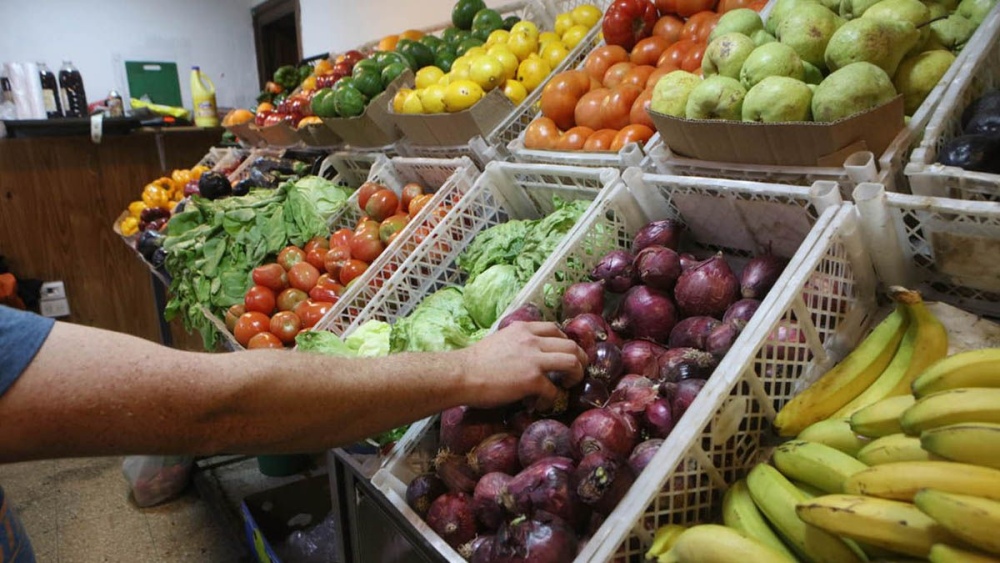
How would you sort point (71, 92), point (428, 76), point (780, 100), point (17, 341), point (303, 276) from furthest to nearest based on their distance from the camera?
1. point (71, 92)
2. point (428, 76)
3. point (303, 276)
4. point (780, 100)
5. point (17, 341)

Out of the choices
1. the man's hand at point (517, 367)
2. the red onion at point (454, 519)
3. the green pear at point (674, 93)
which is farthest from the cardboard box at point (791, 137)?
the red onion at point (454, 519)

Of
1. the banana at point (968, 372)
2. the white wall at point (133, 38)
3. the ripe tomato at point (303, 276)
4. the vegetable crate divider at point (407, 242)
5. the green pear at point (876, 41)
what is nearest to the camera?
the banana at point (968, 372)

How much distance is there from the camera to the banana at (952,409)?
80cm

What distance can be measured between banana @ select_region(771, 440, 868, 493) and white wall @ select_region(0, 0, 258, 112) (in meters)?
7.93

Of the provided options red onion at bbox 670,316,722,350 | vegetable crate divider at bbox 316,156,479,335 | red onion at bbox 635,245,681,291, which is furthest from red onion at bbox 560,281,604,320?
vegetable crate divider at bbox 316,156,479,335

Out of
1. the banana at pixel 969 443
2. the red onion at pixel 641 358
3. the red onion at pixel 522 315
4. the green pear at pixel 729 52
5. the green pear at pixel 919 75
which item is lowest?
the red onion at pixel 641 358

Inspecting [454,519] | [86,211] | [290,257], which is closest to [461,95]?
[290,257]

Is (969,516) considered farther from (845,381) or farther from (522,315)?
(522,315)

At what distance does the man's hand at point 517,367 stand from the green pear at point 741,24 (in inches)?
37.1

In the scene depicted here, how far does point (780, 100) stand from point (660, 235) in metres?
0.38

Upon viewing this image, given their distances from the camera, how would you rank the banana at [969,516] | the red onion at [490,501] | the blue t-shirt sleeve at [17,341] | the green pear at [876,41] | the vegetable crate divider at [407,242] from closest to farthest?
1. the banana at [969,516]
2. the blue t-shirt sleeve at [17,341]
3. the red onion at [490,501]
4. the green pear at [876,41]
5. the vegetable crate divider at [407,242]

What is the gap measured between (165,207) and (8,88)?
7.69ft

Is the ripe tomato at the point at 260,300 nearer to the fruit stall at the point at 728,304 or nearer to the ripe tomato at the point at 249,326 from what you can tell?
the ripe tomato at the point at 249,326

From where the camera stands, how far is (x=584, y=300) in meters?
1.53
